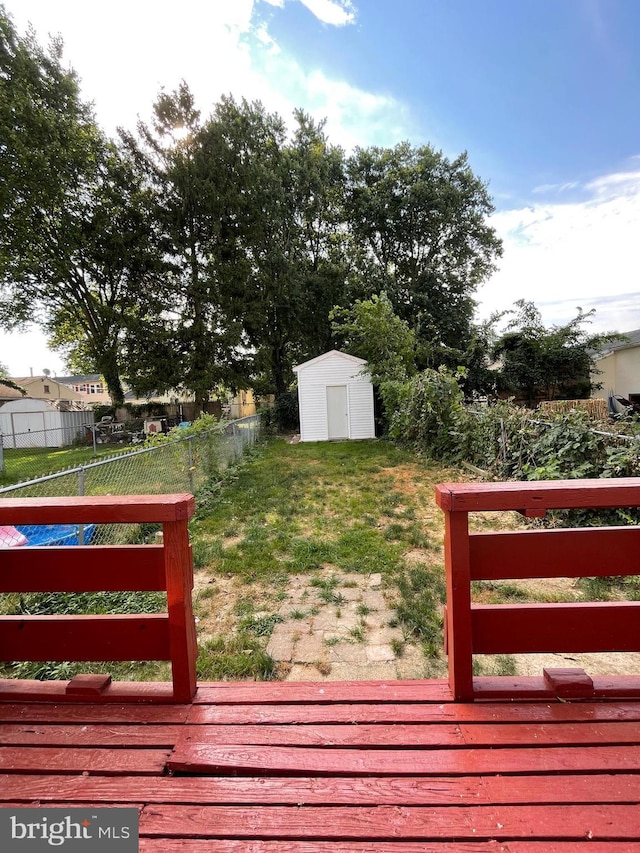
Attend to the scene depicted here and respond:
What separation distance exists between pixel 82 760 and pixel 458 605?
4.19 ft

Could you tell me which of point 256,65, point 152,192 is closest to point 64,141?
point 152,192

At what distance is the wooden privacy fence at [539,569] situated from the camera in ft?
4.33

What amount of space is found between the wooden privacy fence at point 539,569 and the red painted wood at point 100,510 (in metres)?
0.92

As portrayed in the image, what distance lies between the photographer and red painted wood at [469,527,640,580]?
1.34 metres

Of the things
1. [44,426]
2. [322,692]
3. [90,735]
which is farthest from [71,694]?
[44,426]

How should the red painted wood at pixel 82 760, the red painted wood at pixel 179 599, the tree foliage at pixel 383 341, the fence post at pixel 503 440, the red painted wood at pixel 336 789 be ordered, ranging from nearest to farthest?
1. the red painted wood at pixel 336 789
2. the red painted wood at pixel 82 760
3. the red painted wood at pixel 179 599
4. the fence post at pixel 503 440
5. the tree foliage at pixel 383 341

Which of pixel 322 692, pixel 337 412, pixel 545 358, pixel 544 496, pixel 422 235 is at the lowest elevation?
pixel 322 692

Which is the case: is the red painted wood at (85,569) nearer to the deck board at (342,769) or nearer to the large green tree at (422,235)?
the deck board at (342,769)

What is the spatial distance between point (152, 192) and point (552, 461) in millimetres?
18139

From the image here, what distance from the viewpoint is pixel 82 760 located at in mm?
1217

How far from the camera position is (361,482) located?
6.57m

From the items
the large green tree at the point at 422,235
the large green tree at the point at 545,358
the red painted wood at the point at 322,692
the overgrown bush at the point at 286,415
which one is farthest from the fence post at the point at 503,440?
the large green tree at the point at 422,235

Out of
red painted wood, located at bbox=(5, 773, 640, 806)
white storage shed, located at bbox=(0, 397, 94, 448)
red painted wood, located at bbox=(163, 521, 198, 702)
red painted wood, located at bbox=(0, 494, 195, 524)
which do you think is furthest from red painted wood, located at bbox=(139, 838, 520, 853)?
white storage shed, located at bbox=(0, 397, 94, 448)

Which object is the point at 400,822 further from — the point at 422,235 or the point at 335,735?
the point at 422,235
